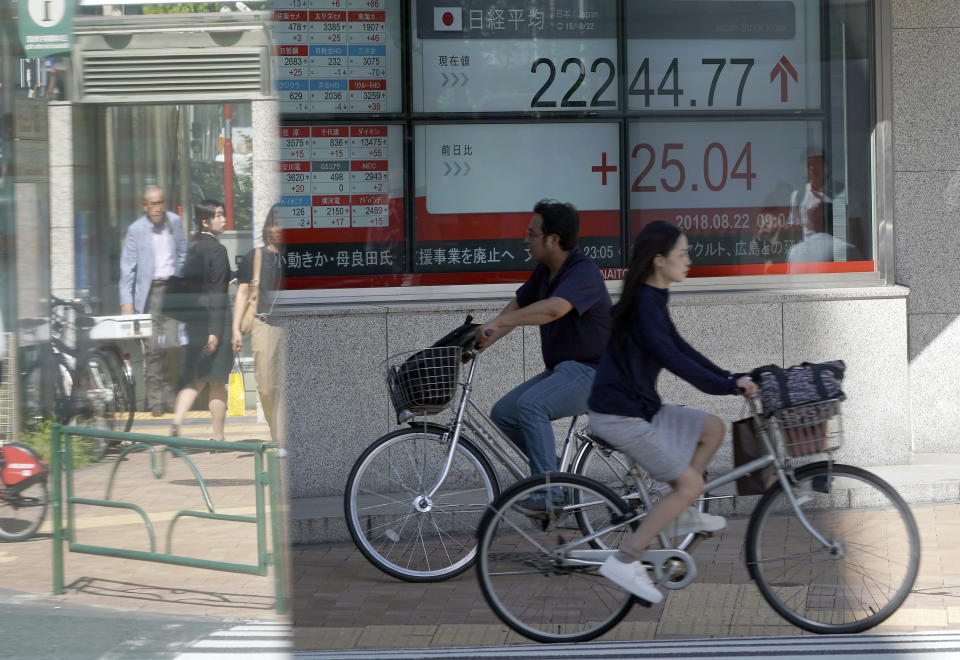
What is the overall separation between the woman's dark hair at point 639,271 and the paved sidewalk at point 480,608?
1.25 metres

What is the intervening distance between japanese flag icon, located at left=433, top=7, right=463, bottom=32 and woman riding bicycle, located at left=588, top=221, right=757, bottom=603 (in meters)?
3.60

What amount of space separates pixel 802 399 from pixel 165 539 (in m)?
2.78

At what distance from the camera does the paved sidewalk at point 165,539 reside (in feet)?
17.0

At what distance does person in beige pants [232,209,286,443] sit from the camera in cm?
548

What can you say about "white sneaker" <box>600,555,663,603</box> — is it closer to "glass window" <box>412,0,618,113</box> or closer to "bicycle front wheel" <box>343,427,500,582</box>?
"bicycle front wheel" <box>343,427,500,582</box>

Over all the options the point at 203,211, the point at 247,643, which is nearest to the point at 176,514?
the point at 247,643

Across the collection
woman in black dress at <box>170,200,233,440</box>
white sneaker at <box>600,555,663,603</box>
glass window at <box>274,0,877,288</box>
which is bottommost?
white sneaker at <box>600,555,663,603</box>

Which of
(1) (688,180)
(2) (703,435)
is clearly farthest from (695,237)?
(2) (703,435)

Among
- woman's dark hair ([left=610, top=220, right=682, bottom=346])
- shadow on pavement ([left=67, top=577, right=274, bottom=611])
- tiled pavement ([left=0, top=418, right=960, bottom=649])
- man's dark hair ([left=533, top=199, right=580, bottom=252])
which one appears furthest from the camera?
man's dark hair ([left=533, top=199, right=580, bottom=252])

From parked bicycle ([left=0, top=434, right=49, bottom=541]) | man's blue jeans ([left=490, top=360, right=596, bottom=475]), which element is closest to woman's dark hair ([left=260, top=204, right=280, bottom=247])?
man's blue jeans ([left=490, top=360, right=596, bottom=475])

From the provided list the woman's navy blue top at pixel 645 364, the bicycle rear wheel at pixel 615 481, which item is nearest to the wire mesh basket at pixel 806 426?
the woman's navy blue top at pixel 645 364

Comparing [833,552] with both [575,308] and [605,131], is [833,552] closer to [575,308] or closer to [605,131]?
[575,308]

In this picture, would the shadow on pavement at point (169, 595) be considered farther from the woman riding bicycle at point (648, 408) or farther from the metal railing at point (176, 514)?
the woman riding bicycle at point (648, 408)

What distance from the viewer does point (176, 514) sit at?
18.2 feet
